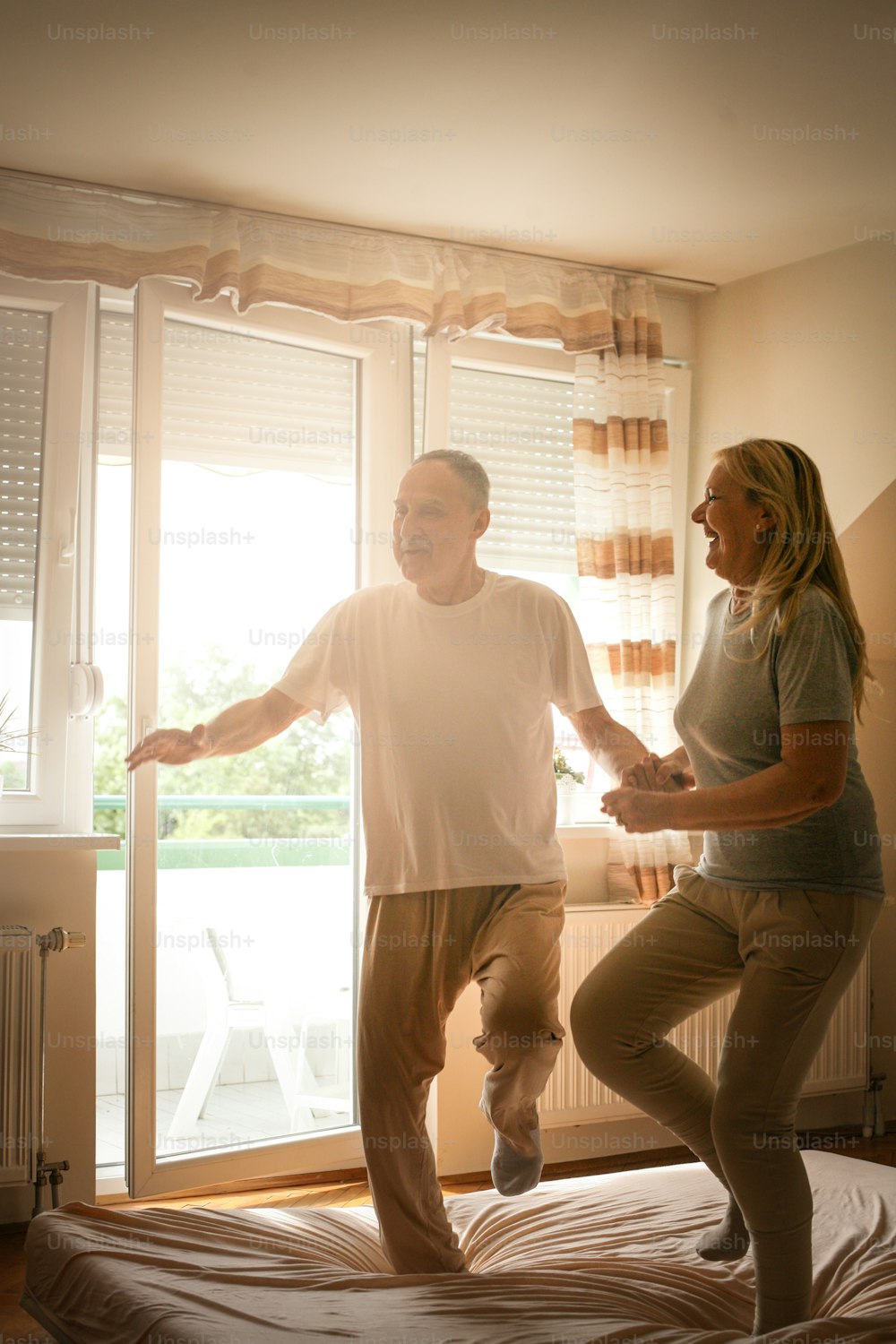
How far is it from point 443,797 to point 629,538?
65.7 inches

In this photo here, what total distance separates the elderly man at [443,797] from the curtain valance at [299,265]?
43.8 inches

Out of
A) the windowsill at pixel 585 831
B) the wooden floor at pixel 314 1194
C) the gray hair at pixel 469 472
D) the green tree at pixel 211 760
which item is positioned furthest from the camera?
the green tree at pixel 211 760

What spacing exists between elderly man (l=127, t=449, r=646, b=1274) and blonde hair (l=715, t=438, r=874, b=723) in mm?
703

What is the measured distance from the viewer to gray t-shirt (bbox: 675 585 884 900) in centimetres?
198

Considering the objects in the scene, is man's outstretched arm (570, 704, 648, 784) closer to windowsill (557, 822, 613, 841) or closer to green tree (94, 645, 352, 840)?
windowsill (557, 822, 613, 841)

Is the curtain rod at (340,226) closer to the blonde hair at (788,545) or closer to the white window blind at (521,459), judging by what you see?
the white window blind at (521,459)

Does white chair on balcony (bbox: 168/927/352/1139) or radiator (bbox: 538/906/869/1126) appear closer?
white chair on balcony (bbox: 168/927/352/1139)

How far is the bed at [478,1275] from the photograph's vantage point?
2.05 meters

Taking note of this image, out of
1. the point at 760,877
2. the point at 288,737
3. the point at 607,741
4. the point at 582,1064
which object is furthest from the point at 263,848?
the point at 760,877

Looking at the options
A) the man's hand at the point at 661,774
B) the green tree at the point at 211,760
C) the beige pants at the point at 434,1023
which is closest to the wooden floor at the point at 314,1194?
the beige pants at the point at 434,1023

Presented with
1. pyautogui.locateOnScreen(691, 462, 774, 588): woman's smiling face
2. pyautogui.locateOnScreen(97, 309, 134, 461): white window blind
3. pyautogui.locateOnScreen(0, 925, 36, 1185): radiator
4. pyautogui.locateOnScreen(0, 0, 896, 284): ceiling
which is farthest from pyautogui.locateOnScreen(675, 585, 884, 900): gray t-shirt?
pyautogui.locateOnScreen(97, 309, 134, 461): white window blind

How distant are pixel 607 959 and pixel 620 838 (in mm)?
1686

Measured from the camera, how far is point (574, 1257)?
2.49 meters

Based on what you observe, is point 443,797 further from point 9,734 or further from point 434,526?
point 9,734
